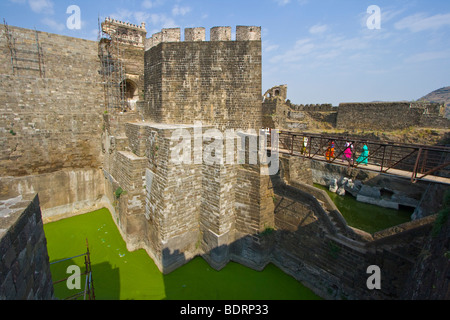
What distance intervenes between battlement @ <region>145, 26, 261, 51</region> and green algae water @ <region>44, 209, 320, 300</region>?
8.70 metres

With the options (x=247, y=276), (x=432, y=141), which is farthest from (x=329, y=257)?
(x=432, y=141)

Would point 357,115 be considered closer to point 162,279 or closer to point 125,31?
point 125,31

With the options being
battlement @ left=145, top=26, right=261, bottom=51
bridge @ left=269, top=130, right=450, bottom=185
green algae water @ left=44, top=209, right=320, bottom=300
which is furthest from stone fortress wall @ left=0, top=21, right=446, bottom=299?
bridge @ left=269, top=130, right=450, bottom=185

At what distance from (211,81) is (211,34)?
1.88m

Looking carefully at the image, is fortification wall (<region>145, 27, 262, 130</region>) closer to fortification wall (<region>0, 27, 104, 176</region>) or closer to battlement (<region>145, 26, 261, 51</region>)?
battlement (<region>145, 26, 261, 51</region>)

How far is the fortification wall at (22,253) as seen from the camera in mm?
2254

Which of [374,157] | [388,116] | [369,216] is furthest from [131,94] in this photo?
[388,116]

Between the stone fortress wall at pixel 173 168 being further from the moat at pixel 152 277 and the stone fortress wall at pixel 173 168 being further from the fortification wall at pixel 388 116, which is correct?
the fortification wall at pixel 388 116

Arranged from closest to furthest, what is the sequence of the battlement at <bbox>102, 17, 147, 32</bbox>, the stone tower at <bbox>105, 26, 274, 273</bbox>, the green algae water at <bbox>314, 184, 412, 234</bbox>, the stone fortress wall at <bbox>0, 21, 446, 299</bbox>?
the stone fortress wall at <bbox>0, 21, 446, 299</bbox>
the stone tower at <bbox>105, 26, 274, 273</bbox>
the green algae water at <bbox>314, 184, 412, 234</bbox>
the battlement at <bbox>102, 17, 147, 32</bbox>

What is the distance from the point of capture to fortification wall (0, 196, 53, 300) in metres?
2.25

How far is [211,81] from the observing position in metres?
9.70

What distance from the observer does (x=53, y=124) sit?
34.3 feet

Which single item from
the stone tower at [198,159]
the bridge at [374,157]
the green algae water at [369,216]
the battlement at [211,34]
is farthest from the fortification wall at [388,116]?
the battlement at [211,34]

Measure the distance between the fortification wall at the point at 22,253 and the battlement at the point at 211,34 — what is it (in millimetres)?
8686
